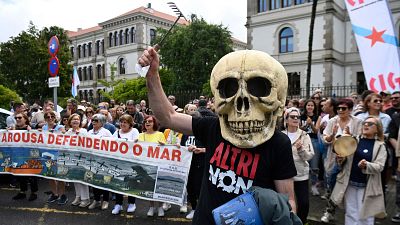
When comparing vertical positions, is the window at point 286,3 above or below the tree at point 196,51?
above

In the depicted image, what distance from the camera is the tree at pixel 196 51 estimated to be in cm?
3344

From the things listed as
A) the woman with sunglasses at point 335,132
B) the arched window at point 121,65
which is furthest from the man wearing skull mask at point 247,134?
the arched window at point 121,65

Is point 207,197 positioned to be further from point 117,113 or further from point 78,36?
point 78,36

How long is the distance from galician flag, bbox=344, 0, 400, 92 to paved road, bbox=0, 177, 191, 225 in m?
4.23

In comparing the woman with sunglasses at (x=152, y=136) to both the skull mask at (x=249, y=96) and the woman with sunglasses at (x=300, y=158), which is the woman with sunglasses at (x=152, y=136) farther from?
the skull mask at (x=249, y=96)

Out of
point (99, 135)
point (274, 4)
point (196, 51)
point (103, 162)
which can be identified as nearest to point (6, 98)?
point (99, 135)

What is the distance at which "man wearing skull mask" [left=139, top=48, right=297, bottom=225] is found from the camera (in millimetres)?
2094

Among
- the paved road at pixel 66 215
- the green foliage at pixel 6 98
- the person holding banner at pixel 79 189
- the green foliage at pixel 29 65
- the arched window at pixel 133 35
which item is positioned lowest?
the paved road at pixel 66 215

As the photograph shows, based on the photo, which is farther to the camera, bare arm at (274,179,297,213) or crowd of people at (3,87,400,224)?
crowd of people at (3,87,400,224)

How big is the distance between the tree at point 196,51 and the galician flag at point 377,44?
26329 millimetres

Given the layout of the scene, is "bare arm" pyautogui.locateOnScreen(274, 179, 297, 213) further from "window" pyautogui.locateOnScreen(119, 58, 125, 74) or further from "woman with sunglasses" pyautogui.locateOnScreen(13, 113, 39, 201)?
"window" pyautogui.locateOnScreen(119, 58, 125, 74)

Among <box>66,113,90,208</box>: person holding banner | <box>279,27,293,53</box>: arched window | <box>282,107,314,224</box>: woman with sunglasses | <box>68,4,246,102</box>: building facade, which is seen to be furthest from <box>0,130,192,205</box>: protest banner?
<box>68,4,246,102</box>: building facade

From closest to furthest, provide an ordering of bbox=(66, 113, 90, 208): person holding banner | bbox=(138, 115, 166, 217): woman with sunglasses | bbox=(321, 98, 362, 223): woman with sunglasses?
bbox=(321, 98, 362, 223): woman with sunglasses, bbox=(138, 115, 166, 217): woman with sunglasses, bbox=(66, 113, 90, 208): person holding banner

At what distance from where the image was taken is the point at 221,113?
7.27 ft
